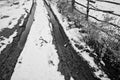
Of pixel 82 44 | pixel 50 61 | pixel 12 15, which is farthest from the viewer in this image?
pixel 12 15

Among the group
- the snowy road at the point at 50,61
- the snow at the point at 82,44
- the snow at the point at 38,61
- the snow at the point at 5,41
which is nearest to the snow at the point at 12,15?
the snow at the point at 5,41

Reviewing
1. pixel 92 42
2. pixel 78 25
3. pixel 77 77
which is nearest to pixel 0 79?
pixel 77 77

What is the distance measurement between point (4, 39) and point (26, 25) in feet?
7.50

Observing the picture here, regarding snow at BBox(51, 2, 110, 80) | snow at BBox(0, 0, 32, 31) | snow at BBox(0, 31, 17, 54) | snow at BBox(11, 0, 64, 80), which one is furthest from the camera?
snow at BBox(0, 0, 32, 31)

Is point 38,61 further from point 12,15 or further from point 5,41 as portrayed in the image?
point 12,15

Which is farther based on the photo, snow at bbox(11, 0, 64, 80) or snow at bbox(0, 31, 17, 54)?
snow at bbox(0, 31, 17, 54)

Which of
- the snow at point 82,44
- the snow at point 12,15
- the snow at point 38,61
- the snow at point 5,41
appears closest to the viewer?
the snow at point 82,44

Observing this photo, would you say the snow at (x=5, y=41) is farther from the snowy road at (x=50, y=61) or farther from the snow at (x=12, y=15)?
the snow at (x=12, y=15)

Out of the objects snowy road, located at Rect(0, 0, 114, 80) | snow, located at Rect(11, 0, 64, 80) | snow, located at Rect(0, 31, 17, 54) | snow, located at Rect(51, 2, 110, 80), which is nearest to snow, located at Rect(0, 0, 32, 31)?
snow, located at Rect(0, 31, 17, 54)

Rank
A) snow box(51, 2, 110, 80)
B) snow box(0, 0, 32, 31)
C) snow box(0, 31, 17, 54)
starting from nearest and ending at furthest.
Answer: snow box(51, 2, 110, 80) → snow box(0, 31, 17, 54) → snow box(0, 0, 32, 31)

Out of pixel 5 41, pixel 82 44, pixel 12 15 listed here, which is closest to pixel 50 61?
pixel 82 44

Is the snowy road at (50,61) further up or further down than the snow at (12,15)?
further down

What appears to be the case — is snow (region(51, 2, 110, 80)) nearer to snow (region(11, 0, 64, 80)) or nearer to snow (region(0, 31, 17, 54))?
snow (region(11, 0, 64, 80))

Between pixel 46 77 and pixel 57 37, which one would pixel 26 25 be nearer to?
pixel 57 37
